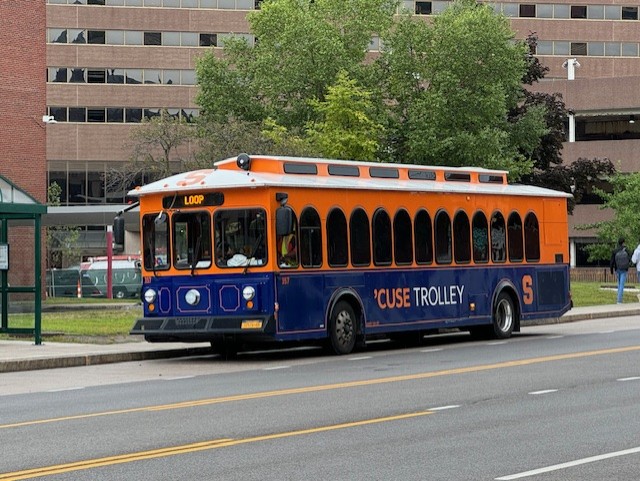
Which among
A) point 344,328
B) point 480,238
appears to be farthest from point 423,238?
point 344,328

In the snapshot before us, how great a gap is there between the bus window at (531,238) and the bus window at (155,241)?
8236 mm

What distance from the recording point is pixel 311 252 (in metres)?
23.0

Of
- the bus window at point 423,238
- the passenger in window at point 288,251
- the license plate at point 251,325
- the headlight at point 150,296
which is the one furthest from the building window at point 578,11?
the license plate at point 251,325

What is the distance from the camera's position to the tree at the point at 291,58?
218 ft

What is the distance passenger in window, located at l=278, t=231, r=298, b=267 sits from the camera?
22.4 metres

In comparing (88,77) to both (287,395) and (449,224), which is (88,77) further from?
(287,395)

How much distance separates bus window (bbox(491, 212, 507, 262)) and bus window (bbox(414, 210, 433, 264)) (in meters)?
2.05

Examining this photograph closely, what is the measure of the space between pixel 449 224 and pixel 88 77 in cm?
6768

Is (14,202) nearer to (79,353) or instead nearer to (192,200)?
(79,353)

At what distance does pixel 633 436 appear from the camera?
12.1m

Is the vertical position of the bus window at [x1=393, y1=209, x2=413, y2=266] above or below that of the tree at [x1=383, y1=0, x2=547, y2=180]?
below

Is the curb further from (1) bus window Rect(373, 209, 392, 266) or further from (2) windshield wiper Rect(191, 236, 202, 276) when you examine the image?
(1) bus window Rect(373, 209, 392, 266)

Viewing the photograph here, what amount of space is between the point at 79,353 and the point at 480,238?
8247mm

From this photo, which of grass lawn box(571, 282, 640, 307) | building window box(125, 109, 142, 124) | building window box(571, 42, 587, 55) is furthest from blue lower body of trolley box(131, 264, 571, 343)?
building window box(571, 42, 587, 55)
